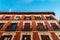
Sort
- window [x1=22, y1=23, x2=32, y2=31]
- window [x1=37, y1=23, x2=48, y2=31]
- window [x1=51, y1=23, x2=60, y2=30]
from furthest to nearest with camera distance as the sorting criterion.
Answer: window [x1=51, y1=23, x2=60, y2=30], window [x1=37, y1=23, x2=48, y2=31], window [x1=22, y1=23, x2=32, y2=31]

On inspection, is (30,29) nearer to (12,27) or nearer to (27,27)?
(27,27)

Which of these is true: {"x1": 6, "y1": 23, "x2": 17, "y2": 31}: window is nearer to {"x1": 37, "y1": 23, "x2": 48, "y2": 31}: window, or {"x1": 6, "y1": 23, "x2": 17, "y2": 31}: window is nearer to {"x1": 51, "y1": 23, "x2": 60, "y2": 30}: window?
{"x1": 37, "y1": 23, "x2": 48, "y2": 31}: window

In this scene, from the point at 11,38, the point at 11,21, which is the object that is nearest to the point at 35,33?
the point at 11,38

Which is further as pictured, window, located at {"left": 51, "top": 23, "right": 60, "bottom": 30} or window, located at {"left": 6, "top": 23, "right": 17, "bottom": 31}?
window, located at {"left": 51, "top": 23, "right": 60, "bottom": 30}

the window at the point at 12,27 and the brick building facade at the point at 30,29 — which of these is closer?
the brick building facade at the point at 30,29

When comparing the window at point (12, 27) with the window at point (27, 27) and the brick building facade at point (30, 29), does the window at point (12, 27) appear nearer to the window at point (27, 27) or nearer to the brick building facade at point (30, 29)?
the brick building facade at point (30, 29)

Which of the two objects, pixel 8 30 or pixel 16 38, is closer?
pixel 16 38

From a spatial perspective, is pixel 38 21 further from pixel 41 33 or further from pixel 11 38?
pixel 11 38

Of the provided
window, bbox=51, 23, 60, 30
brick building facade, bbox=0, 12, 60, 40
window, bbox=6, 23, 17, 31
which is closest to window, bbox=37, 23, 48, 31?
brick building facade, bbox=0, 12, 60, 40

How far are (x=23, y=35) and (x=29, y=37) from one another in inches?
44.4

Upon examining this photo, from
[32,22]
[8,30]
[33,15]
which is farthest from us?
[33,15]

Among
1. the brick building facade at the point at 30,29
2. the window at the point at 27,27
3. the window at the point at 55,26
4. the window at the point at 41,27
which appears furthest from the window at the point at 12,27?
the window at the point at 55,26

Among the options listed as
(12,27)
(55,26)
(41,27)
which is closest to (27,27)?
(41,27)

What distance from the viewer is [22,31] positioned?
19531 mm
